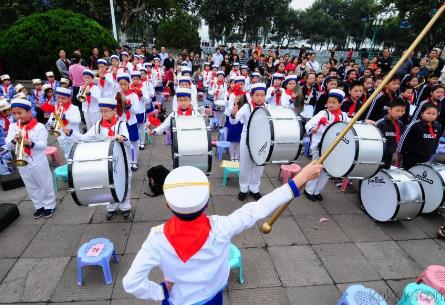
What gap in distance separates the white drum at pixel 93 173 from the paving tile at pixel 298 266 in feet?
7.98

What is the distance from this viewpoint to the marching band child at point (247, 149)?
5324 millimetres

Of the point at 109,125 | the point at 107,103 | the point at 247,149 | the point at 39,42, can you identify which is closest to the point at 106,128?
the point at 109,125

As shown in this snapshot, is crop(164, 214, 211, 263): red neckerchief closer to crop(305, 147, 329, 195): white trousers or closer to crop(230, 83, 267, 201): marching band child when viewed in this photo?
crop(230, 83, 267, 201): marching band child

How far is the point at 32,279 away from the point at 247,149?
3.73 metres

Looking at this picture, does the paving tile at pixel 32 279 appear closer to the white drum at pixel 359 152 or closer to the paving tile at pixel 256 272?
the paving tile at pixel 256 272

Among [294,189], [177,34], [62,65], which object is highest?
[177,34]

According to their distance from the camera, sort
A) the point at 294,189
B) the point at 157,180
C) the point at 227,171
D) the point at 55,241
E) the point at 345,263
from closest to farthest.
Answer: the point at 294,189 → the point at 345,263 → the point at 55,241 → the point at 157,180 → the point at 227,171

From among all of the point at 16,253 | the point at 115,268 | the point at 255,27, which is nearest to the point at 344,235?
the point at 115,268

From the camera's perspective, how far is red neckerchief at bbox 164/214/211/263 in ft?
6.40

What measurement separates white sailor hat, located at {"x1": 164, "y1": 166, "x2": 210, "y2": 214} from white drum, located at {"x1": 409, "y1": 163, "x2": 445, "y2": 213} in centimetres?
455

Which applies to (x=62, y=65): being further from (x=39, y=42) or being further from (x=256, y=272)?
(x=256, y=272)

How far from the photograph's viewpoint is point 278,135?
4.45 m

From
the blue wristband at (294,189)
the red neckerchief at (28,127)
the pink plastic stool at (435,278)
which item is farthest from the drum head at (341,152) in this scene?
the red neckerchief at (28,127)

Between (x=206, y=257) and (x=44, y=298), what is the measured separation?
108 inches
